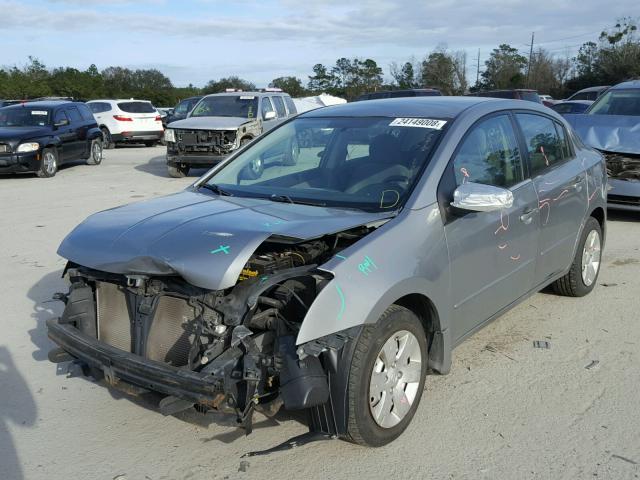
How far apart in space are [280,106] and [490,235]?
12.3 metres

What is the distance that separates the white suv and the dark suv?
18.3ft

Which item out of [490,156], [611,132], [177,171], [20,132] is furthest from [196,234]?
[20,132]

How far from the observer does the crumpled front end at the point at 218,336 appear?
3062mm

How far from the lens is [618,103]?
10.3 metres

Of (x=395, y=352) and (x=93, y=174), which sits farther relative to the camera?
(x=93, y=174)

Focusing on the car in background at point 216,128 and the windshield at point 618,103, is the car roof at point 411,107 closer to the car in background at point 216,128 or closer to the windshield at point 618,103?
the windshield at point 618,103

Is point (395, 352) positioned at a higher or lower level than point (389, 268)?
lower

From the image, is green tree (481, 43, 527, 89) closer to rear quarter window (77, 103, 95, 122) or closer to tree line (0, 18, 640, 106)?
tree line (0, 18, 640, 106)

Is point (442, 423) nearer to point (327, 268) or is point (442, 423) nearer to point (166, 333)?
point (327, 268)

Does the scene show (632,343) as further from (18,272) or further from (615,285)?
(18,272)

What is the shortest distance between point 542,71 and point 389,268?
238ft

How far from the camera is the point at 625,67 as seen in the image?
53.7 meters

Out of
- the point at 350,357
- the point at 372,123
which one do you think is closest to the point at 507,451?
the point at 350,357

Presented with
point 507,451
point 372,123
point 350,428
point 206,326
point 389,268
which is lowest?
point 507,451
